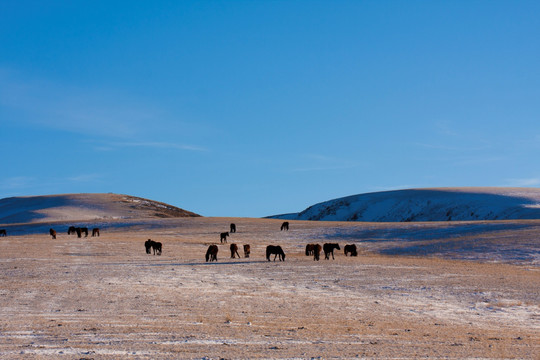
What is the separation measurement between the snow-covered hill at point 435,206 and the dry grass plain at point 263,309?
63.7m

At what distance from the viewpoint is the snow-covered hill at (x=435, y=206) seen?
91375mm

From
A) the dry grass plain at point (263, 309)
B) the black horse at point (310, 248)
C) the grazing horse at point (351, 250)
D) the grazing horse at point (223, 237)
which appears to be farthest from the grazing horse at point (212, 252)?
the grazing horse at point (223, 237)

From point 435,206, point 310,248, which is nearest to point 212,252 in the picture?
point 310,248

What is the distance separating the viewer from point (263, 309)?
13859 mm

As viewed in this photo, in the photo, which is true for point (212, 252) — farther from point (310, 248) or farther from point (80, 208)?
point (80, 208)

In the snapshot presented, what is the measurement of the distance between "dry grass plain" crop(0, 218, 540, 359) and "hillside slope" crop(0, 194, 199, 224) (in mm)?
74064

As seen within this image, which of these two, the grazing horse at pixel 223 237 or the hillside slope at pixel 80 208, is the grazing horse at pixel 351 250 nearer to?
the grazing horse at pixel 223 237

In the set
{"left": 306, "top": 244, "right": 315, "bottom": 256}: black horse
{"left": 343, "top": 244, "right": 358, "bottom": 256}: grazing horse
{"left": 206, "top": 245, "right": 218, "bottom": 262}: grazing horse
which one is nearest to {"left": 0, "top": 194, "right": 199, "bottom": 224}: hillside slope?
{"left": 306, "top": 244, "right": 315, "bottom": 256}: black horse

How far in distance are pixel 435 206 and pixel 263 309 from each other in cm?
9444

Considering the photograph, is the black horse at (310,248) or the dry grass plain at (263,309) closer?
the dry grass plain at (263,309)

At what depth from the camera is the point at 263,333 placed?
1030cm

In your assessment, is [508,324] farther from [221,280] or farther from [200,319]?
[221,280]

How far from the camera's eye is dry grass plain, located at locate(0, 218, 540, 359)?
8.97 metres

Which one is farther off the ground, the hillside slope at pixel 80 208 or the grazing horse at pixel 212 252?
the hillside slope at pixel 80 208
